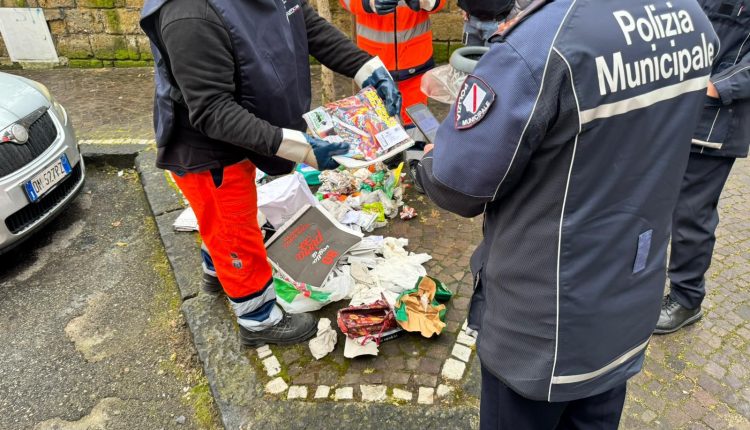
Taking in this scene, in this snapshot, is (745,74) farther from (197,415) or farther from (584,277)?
(197,415)

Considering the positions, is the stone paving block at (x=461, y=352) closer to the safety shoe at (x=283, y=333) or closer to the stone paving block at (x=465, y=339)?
the stone paving block at (x=465, y=339)

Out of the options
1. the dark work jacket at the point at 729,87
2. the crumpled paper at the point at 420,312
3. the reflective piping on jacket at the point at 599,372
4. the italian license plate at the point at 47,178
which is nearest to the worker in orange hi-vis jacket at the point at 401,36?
the crumpled paper at the point at 420,312

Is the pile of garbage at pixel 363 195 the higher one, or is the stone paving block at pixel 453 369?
the stone paving block at pixel 453 369

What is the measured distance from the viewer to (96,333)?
3279 mm

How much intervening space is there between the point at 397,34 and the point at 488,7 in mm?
707

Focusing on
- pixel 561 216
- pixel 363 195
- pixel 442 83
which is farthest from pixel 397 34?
pixel 561 216

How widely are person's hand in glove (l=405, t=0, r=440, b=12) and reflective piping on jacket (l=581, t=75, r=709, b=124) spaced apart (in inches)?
104

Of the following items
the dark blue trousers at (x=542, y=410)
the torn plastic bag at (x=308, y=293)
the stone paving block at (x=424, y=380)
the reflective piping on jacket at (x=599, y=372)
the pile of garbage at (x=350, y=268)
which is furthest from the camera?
the torn plastic bag at (x=308, y=293)

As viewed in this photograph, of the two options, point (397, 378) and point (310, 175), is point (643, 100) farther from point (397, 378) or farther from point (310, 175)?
point (310, 175)

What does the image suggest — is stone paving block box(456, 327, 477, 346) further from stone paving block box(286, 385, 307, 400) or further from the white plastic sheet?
the white plastic sheet

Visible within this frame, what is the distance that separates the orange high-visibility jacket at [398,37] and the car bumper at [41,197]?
2.43 meters

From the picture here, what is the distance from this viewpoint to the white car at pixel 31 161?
3.55 metres

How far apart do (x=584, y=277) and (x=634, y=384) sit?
1638 millimetres

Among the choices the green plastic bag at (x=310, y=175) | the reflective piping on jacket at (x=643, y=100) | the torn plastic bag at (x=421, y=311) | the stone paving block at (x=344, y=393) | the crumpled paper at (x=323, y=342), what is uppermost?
the reflective piping on jacket at (x=643, y=100)
